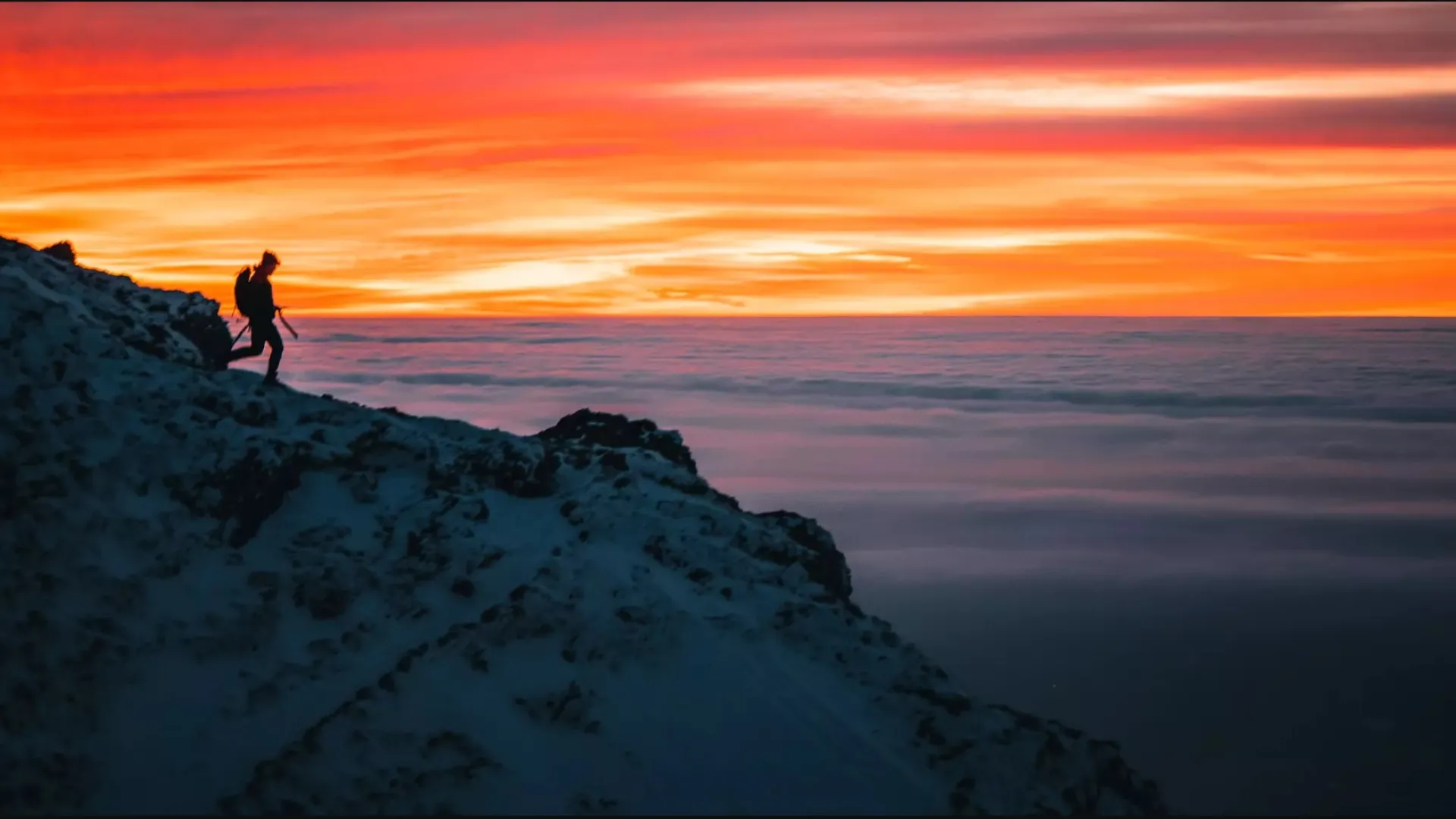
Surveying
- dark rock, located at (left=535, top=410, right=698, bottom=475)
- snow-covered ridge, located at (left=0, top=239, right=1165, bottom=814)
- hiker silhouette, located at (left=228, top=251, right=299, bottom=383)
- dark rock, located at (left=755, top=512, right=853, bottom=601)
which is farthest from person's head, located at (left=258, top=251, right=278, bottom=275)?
dark rock, located at (left=755, top=512, right=853, bottom=601)

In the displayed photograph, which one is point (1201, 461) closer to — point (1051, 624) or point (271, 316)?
point (1051, 624)

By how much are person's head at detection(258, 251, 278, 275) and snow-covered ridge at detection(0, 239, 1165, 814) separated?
77.9 inches

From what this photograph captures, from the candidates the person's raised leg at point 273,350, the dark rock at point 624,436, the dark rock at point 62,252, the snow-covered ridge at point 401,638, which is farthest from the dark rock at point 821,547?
the dark rock at point 62,252

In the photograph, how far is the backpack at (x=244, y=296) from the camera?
15.0 m

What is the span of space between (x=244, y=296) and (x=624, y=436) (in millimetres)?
4852

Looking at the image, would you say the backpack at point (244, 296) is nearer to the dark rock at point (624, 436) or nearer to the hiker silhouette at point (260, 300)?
the hiker silhouette at point (260, 300)

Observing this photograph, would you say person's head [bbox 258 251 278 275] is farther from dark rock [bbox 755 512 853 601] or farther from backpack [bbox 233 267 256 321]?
dark rock [bbox 755 512 853 601]

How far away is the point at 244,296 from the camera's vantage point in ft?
49.3

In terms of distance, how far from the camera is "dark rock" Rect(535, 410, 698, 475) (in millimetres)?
15930

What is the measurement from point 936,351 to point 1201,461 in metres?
88.0

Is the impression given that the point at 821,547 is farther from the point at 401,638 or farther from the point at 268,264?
the point at 268,264

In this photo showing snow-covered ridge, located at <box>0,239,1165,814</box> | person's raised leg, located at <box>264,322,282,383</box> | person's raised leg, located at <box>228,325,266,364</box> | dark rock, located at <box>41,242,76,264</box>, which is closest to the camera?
snow-covered ridge, located at <box>0,239,1165,814</box>

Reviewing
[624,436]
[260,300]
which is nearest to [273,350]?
[260,300]

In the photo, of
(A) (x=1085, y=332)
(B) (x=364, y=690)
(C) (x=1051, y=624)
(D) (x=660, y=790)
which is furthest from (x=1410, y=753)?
(A) (x=1085, y=332)
